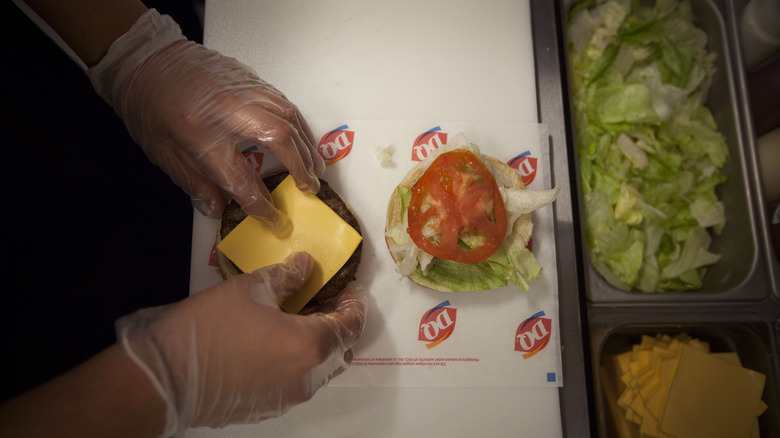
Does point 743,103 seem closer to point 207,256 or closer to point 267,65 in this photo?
point 267,65

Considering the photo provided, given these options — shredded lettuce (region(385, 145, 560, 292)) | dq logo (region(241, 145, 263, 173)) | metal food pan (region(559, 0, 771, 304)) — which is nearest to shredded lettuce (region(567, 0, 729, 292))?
metal food pan (region(559, 0, 771, 304))

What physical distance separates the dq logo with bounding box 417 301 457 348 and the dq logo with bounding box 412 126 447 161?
72cm

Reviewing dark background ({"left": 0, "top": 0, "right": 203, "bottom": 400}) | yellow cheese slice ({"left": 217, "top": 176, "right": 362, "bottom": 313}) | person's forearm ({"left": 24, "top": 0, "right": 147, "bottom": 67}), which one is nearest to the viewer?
dark background ({"left": 0, "top": 0, "right": 203, "bottom": 400})

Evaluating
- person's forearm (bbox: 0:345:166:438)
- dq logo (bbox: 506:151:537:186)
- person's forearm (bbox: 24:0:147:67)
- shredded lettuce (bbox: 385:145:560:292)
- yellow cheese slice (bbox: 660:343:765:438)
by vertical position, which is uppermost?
person's forearm (bbox: 24:0:147:67)

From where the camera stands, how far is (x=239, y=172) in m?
1.43

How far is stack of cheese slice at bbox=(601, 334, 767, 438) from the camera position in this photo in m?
1.74

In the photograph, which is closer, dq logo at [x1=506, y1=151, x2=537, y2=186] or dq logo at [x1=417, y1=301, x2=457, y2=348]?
dq logo at [x1=417, y1=301, x2=457, y2=348]

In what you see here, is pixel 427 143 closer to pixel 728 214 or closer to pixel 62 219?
pixel 62 219

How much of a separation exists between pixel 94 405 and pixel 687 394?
2300mm

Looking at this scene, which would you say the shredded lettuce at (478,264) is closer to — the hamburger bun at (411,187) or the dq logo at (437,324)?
the hamburger bun at (411,187)

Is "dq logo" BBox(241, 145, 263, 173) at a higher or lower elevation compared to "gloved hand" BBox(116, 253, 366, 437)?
higher

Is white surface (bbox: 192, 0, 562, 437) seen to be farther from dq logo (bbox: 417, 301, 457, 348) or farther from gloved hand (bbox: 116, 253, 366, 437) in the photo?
dq logo (bbox: 417, 301, 457, 348)

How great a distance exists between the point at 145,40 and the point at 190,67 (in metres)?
0.20

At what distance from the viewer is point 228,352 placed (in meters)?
1.09
